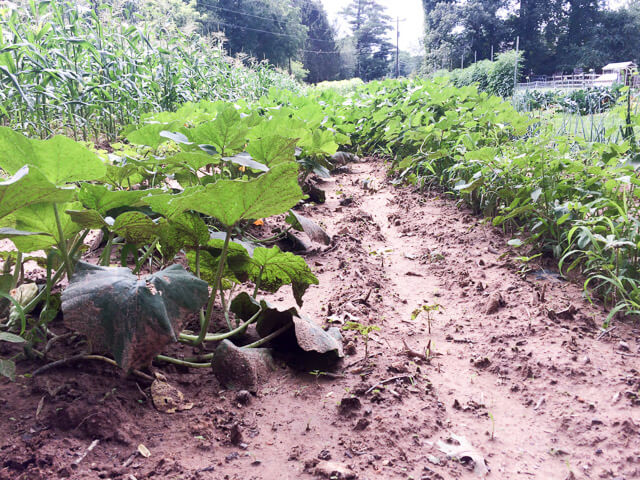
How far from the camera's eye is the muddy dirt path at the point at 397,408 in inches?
40.7

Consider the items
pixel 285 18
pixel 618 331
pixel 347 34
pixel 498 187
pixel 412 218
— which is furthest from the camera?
pixel 347 34

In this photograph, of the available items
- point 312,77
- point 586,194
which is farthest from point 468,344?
point 312,77

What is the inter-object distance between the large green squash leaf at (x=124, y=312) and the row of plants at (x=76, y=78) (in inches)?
122

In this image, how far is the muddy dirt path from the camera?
1.03m

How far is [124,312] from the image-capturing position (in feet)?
3.07

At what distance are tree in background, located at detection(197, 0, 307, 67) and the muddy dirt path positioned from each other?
139 feet

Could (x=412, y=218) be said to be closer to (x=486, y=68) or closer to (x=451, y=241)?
(x=451, y=241)

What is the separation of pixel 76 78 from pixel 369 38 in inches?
2667

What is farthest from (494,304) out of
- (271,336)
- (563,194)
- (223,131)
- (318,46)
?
(318,46)

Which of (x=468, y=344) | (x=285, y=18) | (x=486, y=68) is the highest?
(x=285, y=18)

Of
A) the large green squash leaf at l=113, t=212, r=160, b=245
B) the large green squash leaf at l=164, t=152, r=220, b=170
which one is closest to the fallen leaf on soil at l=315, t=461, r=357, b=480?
the large green squash leaf at l=113, t=212, r=160, b=245

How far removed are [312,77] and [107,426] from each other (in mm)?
55361

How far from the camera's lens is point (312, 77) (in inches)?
2085

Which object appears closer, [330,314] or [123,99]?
[330,314]
